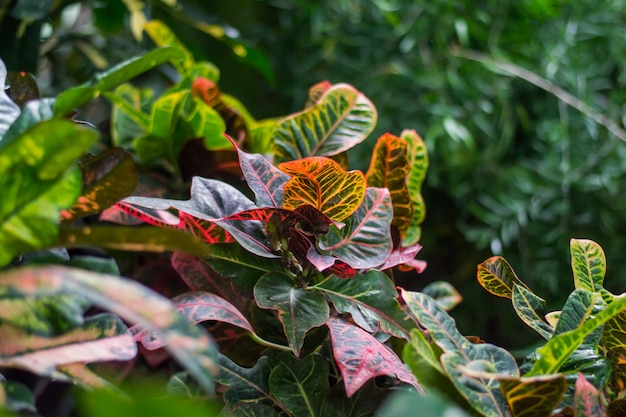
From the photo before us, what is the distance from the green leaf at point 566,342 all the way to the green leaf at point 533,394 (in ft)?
0.07

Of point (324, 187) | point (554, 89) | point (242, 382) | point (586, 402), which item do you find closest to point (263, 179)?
point (324, 187)

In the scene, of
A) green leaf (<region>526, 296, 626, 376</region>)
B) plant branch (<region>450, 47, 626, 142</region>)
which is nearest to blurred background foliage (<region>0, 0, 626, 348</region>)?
plant branch (<region>450, 47, 626, 142</region>)

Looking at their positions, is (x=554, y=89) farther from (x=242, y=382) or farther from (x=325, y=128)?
(x=242, y=382)

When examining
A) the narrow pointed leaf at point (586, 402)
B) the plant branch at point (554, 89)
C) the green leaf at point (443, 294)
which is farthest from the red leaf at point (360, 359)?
the plant branch at point (554, 89)

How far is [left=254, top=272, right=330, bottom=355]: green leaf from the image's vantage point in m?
0.38

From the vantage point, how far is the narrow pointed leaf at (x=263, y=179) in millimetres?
423

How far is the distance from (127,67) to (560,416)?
39 cm

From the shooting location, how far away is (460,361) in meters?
0.32

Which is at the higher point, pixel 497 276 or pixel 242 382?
pixel 497 276

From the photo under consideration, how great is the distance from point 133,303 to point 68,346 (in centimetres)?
8

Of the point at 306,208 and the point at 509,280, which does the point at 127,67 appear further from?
the point at 509,280

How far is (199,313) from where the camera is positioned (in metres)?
0.40

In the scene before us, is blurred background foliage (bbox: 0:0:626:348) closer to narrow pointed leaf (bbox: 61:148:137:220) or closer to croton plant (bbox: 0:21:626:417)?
croton plant (bbox: 0:21:626:417)

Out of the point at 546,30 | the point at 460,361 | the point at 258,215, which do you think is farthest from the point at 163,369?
the point at 546,30
